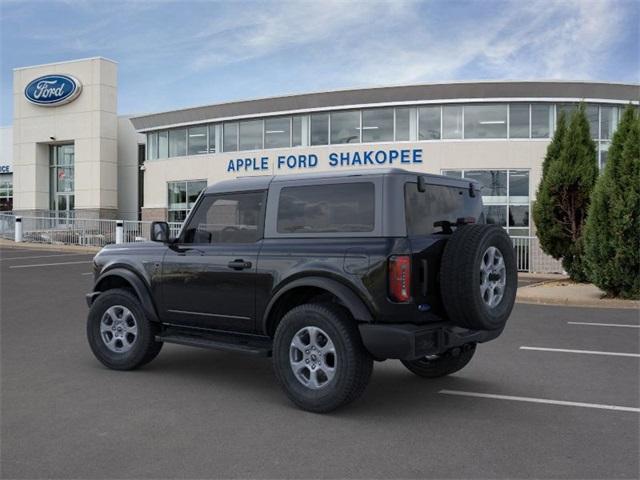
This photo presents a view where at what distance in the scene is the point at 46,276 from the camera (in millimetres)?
16203

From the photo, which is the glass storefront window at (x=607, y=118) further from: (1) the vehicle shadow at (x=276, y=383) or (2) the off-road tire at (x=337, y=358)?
(2) the off-road tire at (x=337, y=358)

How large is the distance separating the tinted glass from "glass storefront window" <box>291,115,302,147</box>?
21495mm

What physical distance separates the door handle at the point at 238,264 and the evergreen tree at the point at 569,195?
11.8m

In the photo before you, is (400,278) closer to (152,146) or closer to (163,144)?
(163,144)

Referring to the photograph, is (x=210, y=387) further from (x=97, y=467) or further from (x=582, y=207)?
(x=582, y=207)

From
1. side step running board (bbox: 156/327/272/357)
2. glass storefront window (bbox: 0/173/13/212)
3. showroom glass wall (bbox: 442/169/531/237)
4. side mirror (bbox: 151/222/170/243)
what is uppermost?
glass storefront window (bbox: 0/173/13/212)

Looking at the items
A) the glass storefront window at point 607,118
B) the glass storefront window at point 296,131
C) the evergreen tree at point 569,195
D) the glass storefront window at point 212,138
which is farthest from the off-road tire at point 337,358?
the glass storefront window at point 212,138

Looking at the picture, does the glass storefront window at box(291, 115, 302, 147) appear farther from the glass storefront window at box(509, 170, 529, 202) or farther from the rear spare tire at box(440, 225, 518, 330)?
the rear spare tire at box(440, 225, 518, 330)

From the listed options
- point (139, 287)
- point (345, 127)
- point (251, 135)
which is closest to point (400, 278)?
point (139, 287)

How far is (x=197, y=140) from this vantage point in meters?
30.5

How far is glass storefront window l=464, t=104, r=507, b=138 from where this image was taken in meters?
24.1

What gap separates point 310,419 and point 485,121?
2107 centimetres

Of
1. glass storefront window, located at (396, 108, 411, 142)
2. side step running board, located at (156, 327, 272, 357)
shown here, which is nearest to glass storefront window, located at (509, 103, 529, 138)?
glass storefront window, located at (396, 108, 411, 142)

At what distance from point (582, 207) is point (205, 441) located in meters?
13.5
